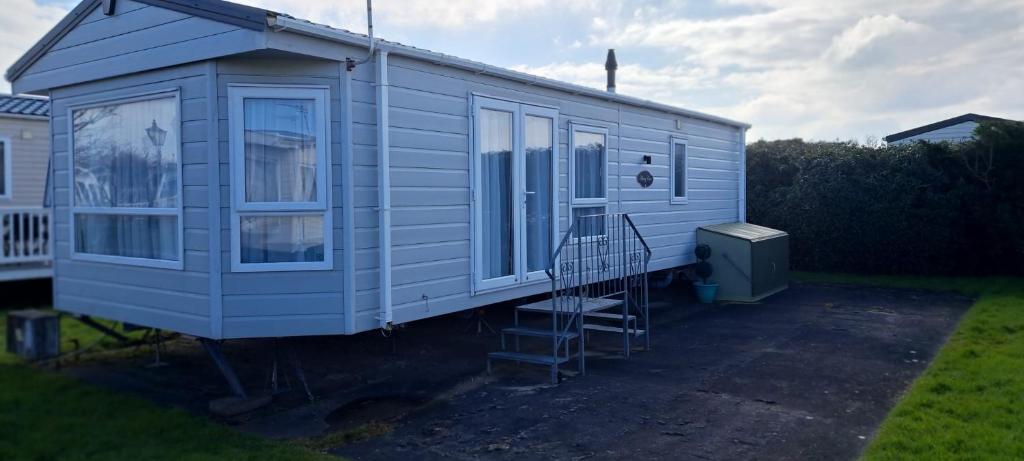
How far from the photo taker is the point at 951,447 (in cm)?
455

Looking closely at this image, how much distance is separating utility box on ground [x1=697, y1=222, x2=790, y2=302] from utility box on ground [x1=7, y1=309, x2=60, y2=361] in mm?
8145

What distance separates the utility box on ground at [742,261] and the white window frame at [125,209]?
7623mm

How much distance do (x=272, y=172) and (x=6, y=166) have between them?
8998mm

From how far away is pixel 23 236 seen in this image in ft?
34.3

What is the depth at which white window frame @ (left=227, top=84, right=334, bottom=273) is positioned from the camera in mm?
5570

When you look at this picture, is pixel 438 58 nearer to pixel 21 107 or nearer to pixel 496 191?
pixel 496 191

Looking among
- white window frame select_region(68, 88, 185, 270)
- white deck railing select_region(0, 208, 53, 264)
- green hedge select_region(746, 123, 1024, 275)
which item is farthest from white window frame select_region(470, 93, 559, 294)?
green hedge select_region(746, 123, 1024, 275)

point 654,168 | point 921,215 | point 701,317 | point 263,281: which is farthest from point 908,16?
point 263,281

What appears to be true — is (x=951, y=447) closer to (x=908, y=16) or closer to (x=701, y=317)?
(x=701, y=317)

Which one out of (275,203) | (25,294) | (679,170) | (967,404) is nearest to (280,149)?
(275,203)

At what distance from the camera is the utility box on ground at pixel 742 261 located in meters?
11.0

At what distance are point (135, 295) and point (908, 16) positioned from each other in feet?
33.2

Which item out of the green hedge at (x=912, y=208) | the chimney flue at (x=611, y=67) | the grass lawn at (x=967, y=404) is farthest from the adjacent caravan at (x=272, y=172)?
the green hedge at (x=912, y=208)

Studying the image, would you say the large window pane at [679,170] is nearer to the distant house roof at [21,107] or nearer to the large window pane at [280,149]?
the large window pane at [280,149]
